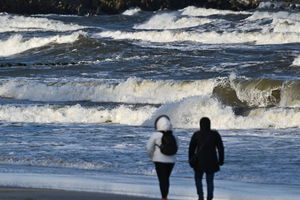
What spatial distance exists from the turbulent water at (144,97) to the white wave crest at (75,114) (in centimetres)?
3

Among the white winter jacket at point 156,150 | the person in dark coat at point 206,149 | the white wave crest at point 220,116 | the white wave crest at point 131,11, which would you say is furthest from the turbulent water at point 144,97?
the white wave crest at point 131,11

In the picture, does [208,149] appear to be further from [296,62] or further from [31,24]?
[31,24]

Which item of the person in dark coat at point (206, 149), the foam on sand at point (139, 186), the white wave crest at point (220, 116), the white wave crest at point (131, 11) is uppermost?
the person in dark coat at point (206, 149)

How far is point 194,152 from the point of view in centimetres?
1040

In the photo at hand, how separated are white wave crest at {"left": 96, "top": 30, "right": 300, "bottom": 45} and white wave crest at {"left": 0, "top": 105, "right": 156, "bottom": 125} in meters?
20.7

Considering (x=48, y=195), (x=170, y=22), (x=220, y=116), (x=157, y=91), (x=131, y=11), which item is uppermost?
(x=48, y=195)

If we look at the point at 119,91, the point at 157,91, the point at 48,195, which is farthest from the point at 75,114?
the point at 48,195

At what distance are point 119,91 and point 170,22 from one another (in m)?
39.4

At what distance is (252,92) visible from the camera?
25.1 m

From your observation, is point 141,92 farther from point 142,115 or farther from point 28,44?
point 28,44

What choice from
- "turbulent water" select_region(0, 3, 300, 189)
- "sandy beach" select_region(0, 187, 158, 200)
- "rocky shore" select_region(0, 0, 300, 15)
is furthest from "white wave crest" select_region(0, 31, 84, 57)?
"rocky shore" select_region(0, 0, 300, 15)

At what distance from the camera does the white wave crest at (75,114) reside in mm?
21797

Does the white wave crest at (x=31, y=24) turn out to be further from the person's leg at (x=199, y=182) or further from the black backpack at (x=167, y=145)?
the black backpack at (x=167, y=145)

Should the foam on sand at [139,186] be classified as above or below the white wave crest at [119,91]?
above
